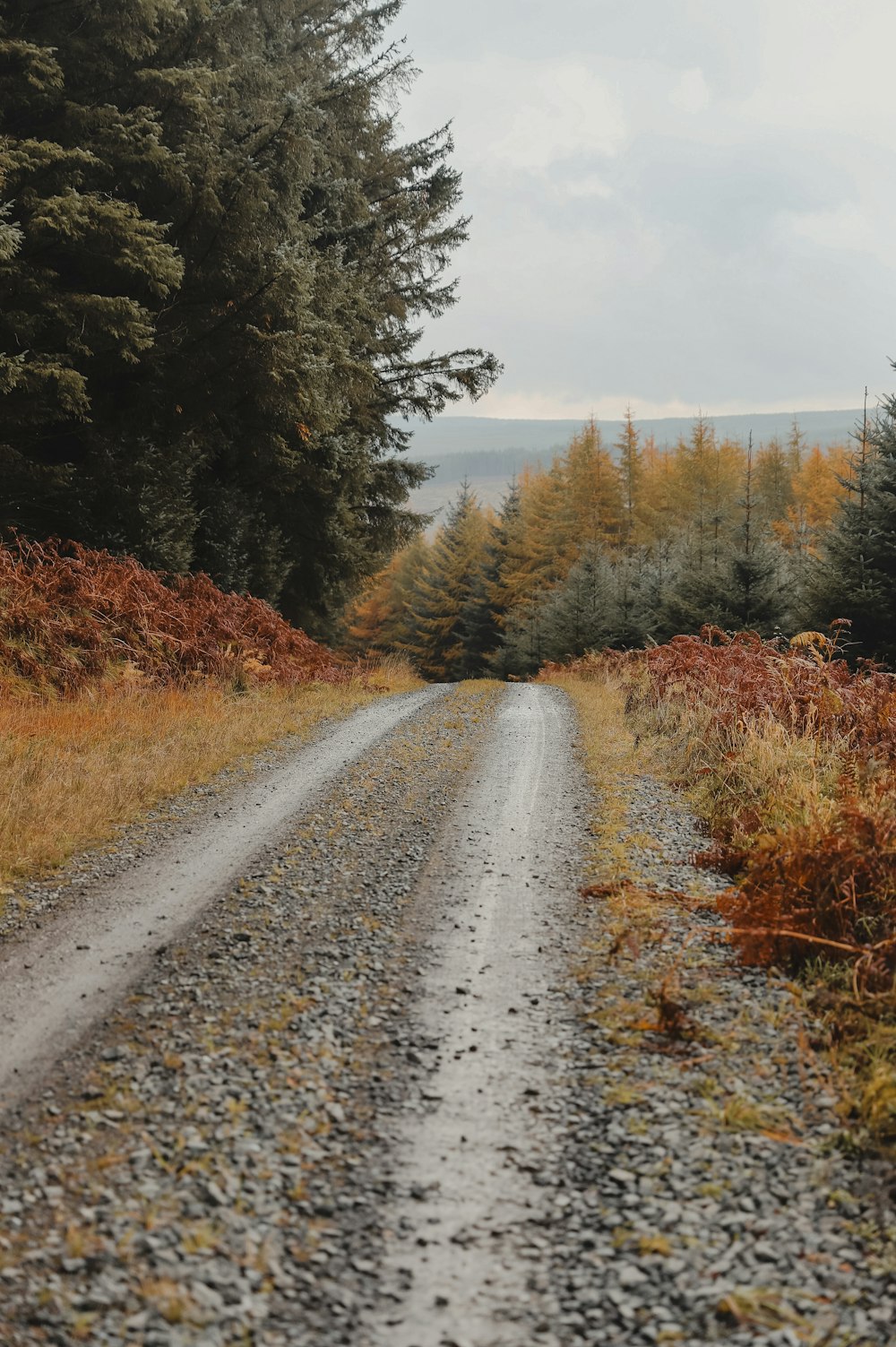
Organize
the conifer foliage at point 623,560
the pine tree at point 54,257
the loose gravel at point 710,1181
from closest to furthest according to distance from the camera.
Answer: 1. the loose gravel at point 710,1181
2. the pine tree at point 54,257
3. the conifer foliage at point 623,560

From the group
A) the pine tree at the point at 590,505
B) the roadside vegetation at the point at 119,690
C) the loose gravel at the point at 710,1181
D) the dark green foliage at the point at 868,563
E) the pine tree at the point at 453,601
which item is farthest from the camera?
the pine tree at the point at 453,601

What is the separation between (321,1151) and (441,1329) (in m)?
0.83

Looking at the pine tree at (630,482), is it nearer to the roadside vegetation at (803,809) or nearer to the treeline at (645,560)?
the treeline at (645,560)

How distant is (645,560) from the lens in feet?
113

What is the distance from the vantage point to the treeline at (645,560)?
17.3m

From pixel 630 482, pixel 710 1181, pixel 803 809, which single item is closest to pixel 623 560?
pixel 630 482

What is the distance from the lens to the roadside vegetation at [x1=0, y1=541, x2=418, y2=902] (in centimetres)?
673

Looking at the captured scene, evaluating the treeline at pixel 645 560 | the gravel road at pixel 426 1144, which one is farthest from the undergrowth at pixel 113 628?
the treeline at pixel 645 560

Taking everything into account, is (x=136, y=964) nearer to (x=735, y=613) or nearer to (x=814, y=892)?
(x=814, y=892)

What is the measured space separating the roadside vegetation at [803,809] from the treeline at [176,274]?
8605 millimetres

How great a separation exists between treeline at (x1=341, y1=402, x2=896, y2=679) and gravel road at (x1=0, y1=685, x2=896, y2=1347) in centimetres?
1176

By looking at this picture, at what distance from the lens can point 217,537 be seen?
1730 cm

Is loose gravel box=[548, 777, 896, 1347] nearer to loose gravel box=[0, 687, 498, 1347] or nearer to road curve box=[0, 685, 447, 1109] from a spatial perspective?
loose gravel box=[0, 687, 498, 1347]

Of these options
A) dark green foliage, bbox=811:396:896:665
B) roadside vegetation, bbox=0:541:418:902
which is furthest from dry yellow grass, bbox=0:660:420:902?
dark green foliage, bbox=811:396:896:665
